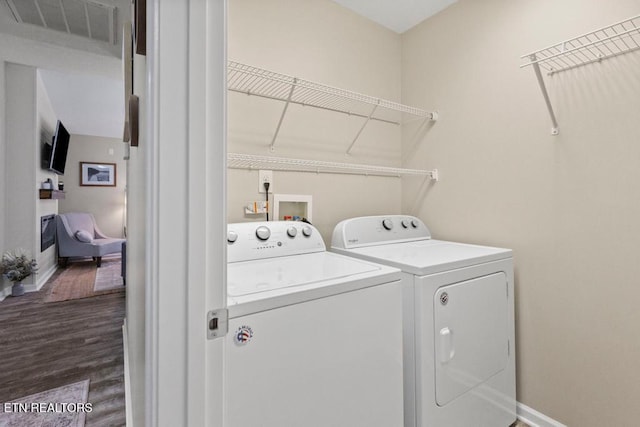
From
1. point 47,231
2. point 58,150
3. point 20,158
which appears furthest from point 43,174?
point 47,231

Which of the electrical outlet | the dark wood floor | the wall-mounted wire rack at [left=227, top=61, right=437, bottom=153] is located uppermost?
the wall-mounted wire rack at [left=227, top=61, right=437, bottom=153]

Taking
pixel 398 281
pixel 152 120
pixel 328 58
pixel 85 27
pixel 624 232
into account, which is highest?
pixel 85 27

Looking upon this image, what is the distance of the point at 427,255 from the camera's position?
4.58 feet

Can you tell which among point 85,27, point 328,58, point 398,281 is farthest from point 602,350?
point 85,27

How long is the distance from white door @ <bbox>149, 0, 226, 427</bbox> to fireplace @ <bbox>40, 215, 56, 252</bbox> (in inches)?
190

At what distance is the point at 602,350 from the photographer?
131 centimetres

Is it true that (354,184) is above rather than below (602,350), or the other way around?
above

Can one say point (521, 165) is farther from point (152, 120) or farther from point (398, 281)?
point (152, 120)

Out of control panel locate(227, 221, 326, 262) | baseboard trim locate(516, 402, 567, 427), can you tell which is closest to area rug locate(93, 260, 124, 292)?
control panel locate(227, 221, 326, 262)

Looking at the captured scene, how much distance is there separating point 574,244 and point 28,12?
458 cm

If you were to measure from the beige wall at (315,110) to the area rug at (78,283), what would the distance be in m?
3.20

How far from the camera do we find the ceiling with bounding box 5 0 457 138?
1945mm

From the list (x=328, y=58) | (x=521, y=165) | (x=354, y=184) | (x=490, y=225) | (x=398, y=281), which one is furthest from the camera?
(x=354, y=184)

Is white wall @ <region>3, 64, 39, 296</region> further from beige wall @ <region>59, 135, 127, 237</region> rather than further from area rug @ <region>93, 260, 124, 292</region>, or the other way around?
beige wall @ <region>59, 135, 127, 237</region>
